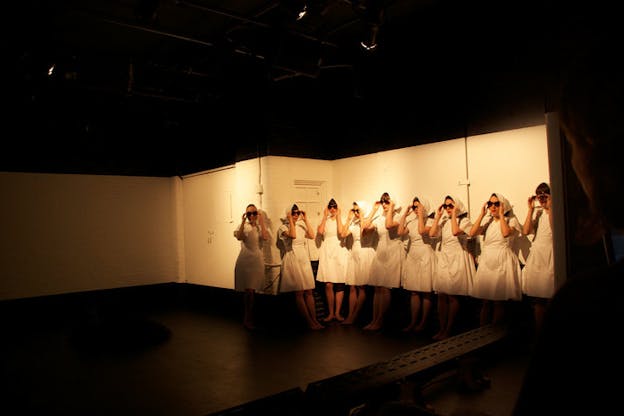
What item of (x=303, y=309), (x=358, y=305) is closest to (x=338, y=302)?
(x=358, y=305)

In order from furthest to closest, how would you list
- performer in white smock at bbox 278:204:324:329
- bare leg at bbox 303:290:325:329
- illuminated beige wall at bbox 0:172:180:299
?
illuminated beige wall at bbox 0:172:180:299
bare leg at bbox 303:290:325:329
performer in white smock at bbox 278:204:324:329

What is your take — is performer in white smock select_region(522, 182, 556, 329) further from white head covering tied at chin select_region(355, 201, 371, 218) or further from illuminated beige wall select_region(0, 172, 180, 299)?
illuminated beige wall select_region(0, 172, 180, 299)

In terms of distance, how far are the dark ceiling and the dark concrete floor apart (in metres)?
2.70

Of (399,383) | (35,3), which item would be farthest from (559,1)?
(35,3)

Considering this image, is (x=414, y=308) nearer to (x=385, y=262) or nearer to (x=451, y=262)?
(x=385, y=262)

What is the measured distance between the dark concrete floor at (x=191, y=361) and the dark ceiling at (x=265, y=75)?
8.85ft

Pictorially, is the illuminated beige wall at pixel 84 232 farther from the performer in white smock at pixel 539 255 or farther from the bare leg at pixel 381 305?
the performer in white smock at pixel 539 255

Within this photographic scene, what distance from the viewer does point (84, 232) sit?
26.8ft

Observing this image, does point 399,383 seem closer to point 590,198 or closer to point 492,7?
point 590,198

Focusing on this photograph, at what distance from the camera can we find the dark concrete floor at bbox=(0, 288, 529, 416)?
358 cm

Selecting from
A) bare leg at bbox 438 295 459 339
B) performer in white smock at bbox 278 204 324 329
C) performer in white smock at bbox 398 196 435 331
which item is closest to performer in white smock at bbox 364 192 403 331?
performer in white smock at bbox 398 196 435 331

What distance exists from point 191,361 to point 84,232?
4750mm

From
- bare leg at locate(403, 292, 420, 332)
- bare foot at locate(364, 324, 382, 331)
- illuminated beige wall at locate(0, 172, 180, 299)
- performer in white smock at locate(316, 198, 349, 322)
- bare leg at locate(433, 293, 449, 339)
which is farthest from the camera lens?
illuminated beige wall at locate(0, 172, 180, 299)

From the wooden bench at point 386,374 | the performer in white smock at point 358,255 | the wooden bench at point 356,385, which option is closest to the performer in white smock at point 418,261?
the performer in white smock at point 358,255
